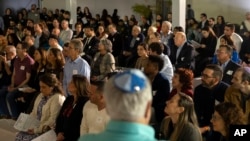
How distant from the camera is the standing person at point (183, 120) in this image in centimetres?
359

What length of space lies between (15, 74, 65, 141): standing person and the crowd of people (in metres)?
0.01

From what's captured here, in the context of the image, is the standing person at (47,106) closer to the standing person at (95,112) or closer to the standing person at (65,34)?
the standing person at (95,112)

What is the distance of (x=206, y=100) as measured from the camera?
15.7 feet

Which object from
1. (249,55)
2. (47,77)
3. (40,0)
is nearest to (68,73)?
(47,77)

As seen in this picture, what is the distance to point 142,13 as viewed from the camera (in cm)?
1720

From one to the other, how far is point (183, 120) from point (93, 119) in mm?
916

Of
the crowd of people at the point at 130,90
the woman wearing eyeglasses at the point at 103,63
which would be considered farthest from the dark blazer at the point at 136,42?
the woman wearing eyeglasses at the point at 103,63

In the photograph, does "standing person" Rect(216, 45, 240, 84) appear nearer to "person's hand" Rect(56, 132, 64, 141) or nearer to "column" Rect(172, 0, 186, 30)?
"person's hand" Rect(56, 132, 64, 141)

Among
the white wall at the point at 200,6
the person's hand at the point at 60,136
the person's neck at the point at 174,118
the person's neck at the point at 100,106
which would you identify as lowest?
the person's hand at the point at 60,136

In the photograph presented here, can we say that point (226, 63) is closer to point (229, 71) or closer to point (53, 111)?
point (229, 71)

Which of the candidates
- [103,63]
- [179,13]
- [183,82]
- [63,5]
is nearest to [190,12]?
[179,13]

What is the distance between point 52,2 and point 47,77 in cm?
1293

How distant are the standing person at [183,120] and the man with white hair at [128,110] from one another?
2.03m

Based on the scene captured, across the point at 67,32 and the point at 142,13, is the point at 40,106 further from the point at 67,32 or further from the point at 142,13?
the point at 142,13
